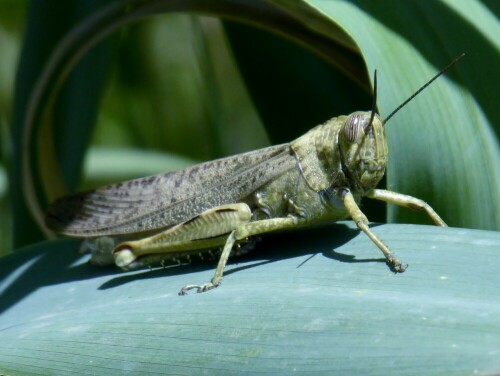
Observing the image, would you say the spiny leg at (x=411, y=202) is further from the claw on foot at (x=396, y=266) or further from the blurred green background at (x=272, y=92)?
the claw on foot at (x=396, y=266)

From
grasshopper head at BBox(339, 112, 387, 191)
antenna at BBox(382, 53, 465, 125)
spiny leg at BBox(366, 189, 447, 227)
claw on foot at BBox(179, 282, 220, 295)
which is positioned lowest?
spiny leg at BBox(366, 189, 447, 227)

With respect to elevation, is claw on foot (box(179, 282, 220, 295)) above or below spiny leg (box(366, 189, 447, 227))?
above

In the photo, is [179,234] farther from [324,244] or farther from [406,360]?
[406,360]

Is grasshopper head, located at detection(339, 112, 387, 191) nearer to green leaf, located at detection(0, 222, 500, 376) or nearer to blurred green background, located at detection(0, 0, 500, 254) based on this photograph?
blurred green background, located at detection(0, 0, 500, 254)

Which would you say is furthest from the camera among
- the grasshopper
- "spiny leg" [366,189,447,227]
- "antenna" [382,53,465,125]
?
the grasshopper

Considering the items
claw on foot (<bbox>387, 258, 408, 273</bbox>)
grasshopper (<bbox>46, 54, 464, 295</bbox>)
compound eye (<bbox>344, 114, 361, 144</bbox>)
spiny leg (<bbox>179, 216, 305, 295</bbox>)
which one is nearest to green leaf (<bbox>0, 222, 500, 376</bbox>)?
claw on foot (<bbox>387, 258, 408, 273</bbox>)

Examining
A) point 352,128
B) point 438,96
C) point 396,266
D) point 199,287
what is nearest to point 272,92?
point 352,128

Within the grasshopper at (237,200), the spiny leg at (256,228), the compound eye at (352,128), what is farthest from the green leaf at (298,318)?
the compound eye at (352,128)

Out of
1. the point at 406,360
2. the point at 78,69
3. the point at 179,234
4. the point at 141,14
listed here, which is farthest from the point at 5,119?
the point at 406,360
